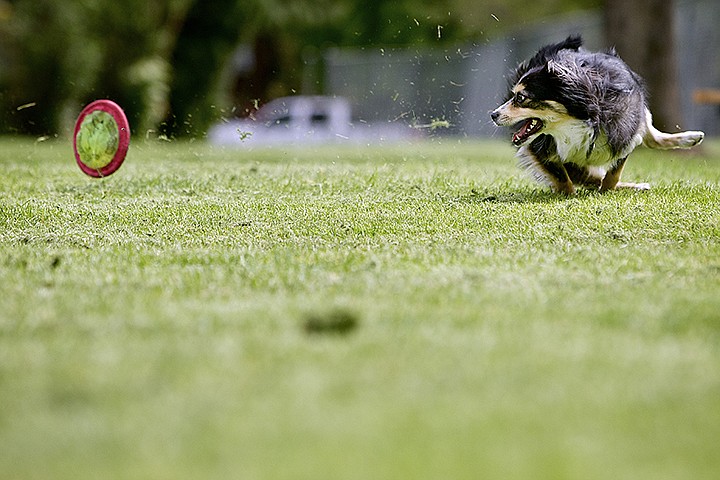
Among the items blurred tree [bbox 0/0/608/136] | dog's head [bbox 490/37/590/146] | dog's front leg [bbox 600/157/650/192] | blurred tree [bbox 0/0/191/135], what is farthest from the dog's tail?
blurred tree [bbox 0/0/191/135]

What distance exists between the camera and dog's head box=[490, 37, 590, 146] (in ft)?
21.4

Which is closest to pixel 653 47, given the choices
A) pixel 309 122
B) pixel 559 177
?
pixel 559 177

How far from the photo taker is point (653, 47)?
1438 centimetres

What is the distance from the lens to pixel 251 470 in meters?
2.24

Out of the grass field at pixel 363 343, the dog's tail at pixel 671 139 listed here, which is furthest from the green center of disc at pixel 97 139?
the dog's tail at pixel 671 139

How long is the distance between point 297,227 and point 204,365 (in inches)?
110

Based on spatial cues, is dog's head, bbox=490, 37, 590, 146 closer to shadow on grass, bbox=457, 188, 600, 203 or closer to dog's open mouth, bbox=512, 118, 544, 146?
dog's open mouth, bbox=512, 118, 544, 146

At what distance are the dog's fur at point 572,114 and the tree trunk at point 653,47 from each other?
7644mm

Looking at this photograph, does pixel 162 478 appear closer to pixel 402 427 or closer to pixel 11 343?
pixel 402 427

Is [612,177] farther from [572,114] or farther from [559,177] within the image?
[572,114]

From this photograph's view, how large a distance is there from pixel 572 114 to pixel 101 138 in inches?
140

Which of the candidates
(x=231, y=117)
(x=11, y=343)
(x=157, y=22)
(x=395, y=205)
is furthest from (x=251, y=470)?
(x=231, y=117)

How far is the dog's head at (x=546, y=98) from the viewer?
21.4ft

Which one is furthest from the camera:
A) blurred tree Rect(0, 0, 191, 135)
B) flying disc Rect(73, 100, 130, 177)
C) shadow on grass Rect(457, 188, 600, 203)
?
blurred tree Rect(0, 0, 191, 135)
